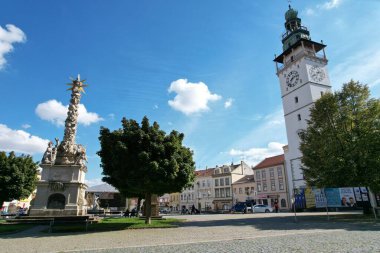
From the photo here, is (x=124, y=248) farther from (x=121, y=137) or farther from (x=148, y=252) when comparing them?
(x=121, y=137)

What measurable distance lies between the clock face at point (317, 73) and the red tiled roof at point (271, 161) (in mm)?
18409

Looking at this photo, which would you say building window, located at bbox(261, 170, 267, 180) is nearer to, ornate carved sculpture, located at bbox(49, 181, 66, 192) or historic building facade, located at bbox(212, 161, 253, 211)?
historic building facade, located at bbox(212, 161, 253, 211)

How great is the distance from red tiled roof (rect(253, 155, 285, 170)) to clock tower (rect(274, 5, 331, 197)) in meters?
4.66

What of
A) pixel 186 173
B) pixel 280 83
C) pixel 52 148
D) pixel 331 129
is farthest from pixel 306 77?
pixel 52 148

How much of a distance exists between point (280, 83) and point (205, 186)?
36.3m

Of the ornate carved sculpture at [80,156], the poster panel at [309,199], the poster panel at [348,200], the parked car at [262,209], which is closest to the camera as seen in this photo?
the ornate carved sculpture at [80,156]

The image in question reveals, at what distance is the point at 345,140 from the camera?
75.2ft

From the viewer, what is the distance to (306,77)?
49.7m

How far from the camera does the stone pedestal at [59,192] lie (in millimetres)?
22156

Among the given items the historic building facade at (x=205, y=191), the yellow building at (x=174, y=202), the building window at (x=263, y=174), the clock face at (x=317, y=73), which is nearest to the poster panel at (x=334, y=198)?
the clock face at (x=317, y=73)

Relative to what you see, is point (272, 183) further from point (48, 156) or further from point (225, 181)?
point (48, 156)

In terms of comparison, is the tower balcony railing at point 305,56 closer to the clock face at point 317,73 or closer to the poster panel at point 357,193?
the clock face at point 317,73

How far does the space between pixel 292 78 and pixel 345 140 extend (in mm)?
33360

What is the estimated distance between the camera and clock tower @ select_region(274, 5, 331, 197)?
1921 inches
